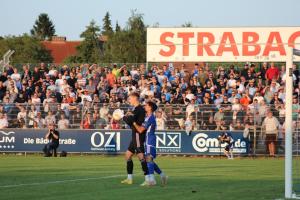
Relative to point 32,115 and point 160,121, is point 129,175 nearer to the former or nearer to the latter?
point 160,121

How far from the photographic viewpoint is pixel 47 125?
34844mm

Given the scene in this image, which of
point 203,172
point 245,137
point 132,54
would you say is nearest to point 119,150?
point 245,137

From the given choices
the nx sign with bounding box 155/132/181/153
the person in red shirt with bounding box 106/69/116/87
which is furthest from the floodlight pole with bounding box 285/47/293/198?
the person in red shirt with bounding box 106/69/116/87

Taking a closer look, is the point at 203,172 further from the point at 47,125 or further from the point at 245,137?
the point at 47,125

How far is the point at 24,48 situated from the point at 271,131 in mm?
66629

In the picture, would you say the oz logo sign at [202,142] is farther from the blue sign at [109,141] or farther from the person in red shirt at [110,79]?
the person in red shirt at [110,79]

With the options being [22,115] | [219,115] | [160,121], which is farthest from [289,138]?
[22,115]

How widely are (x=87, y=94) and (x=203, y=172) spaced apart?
1416cm

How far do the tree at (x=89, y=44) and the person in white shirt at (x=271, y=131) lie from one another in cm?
6069

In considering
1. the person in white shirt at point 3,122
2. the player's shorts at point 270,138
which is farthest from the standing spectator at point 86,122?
the player's shorts at point 270,138

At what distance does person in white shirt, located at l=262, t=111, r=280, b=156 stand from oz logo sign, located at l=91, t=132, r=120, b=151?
6.63 meters

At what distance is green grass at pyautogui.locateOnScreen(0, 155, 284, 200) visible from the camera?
594 inches

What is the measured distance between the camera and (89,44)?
9531 cm

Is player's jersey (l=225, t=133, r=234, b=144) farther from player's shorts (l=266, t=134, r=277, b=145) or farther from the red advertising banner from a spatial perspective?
the red advertising banner
